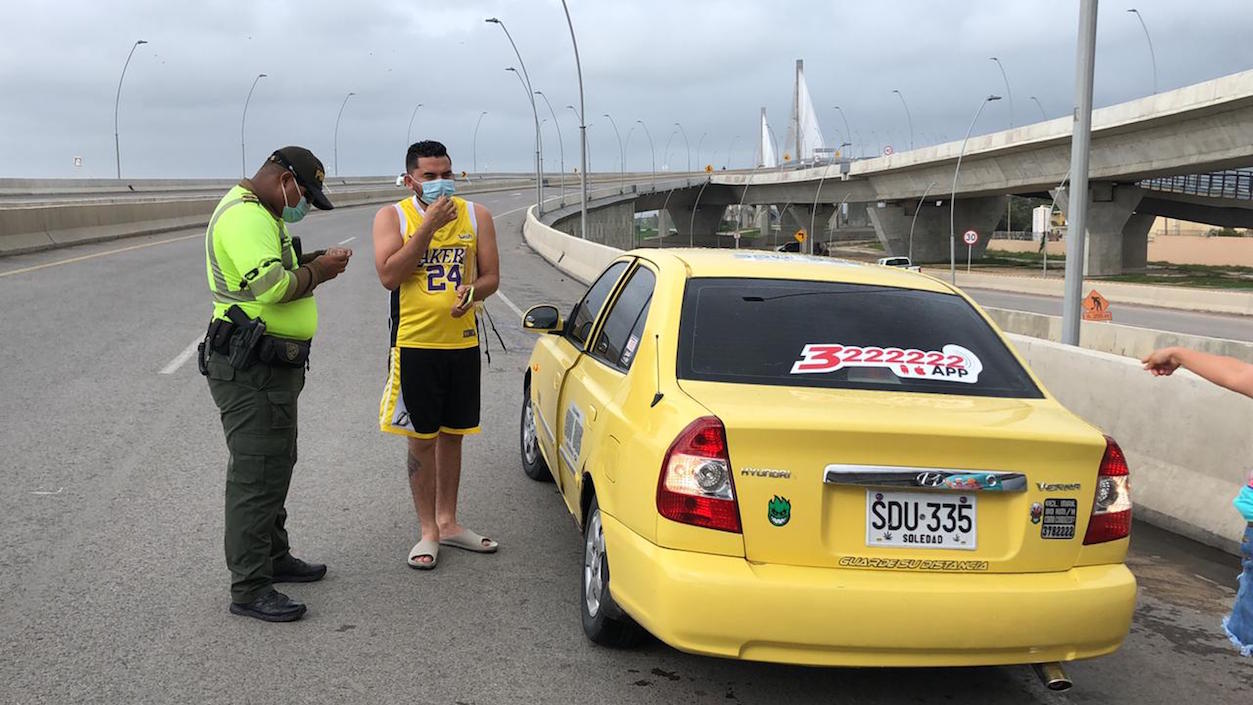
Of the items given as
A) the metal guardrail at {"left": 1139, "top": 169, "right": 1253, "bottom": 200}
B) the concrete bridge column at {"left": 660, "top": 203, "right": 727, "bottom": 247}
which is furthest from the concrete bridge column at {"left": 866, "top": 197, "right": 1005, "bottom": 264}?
the concrete bridge column at {"left": 660, "top": 203, "right": 727, "bottom": 247}

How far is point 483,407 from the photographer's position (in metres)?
8.85

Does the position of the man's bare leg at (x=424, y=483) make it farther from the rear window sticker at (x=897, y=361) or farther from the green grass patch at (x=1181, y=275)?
the green grass patch at (x=1181, y=275)

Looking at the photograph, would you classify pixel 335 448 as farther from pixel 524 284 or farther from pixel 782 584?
pixel 524 284

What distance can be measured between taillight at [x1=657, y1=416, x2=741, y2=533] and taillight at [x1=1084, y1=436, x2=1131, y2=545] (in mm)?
1184

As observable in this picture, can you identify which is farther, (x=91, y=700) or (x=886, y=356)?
(x=886, y=356)

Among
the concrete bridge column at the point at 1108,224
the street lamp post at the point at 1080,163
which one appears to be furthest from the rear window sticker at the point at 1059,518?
the concrete bridge column at the point at 1108,224

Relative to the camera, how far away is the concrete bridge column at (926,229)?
66.5 m

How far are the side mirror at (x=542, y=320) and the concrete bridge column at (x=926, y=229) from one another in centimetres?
6401

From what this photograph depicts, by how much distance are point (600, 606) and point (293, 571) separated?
1584 millimetres

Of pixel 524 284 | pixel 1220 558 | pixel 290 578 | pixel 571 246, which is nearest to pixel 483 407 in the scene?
pixel 290 578

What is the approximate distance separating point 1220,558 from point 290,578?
180 inches

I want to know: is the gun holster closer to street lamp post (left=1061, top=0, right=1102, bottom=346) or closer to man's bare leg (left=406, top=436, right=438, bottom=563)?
man's bare leg (left=406, top=436, right=438, bottom=563)

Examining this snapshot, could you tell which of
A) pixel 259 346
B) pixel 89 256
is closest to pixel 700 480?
pixel 259 346

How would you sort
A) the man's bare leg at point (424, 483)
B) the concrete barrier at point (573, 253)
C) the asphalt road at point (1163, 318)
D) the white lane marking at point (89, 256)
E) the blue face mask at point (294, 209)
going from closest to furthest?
1. the blue face mask at point (294, 209)
2. the man's bare leg at point (424, 483)
3. the white lane marking at point (89, 256)
4. the concrete barrier at point (573, 253)
5. the asphalt road at point (1163, 318)
